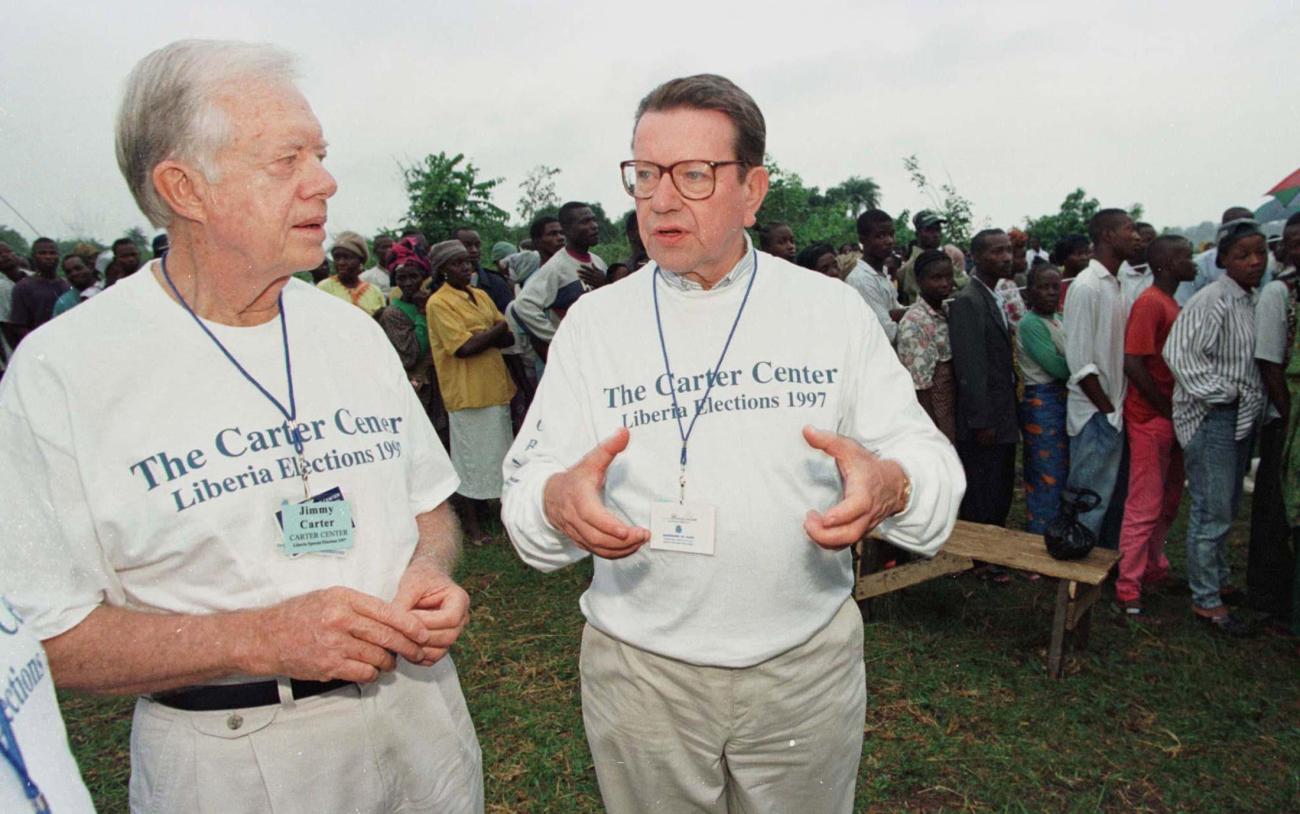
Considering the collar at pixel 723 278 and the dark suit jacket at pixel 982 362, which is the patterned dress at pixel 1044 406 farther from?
the collar at pixel 723 278

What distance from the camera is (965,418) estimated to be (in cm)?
506

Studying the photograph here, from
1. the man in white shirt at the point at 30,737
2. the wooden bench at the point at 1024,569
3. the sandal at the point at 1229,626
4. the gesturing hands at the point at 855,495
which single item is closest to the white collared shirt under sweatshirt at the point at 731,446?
the gesturing hands at the point at 855,495

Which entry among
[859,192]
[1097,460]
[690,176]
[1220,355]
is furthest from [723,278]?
[859,192]

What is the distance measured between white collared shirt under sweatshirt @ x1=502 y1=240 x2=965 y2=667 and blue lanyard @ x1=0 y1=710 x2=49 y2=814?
1.00m

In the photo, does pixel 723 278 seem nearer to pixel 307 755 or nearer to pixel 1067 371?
pixel 307 755

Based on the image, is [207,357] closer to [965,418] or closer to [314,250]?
[314,250]

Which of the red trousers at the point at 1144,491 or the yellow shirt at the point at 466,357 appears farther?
the yellow shirt at the point at 466,357

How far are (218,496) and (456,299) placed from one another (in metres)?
4.66

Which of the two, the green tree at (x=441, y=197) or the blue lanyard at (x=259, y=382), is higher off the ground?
the green tree at (x=441, y=197)

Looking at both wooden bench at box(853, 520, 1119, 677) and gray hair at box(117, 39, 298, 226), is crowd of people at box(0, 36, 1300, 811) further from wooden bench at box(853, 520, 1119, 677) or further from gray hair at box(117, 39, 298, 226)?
wooden bench at box(853, 520, 1119, 677)

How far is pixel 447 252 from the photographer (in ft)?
19.4

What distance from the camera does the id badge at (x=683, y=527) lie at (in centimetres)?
172

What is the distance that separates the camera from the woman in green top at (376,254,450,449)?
6.53 metres

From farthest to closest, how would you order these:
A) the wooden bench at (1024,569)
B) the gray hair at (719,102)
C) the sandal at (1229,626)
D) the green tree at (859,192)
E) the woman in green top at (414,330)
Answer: the green tree at (859,192), the woman in green top at (414,330), the sandal at (1229,626), the wooden bench at (1024,569), the gray hair at (719,102)
